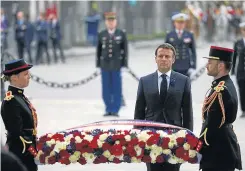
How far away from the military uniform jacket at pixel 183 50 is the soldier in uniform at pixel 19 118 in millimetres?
8255

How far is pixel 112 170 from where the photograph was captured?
1098cm

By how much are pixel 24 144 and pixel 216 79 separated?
177 centimetres

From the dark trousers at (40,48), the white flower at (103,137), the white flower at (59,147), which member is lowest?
the dark trousers at (40,48)

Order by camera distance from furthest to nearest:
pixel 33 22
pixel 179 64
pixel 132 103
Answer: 1. pixel 33 22
2. pixel 132 103
3. pixel 179 64

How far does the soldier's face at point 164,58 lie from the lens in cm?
789

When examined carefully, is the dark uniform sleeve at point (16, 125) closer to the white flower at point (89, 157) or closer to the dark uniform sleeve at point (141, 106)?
the white flower at point (89, 157)

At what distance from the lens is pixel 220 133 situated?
743cm

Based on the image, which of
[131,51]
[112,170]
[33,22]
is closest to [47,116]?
[112,170]

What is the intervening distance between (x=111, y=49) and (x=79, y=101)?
10.0 feet

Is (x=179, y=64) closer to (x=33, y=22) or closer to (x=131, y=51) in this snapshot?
(x=33, y=22)

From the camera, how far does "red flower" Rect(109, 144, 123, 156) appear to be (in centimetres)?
748

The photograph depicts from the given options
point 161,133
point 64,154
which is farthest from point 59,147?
point 161,133

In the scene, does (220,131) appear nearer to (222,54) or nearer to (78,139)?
(222,54)

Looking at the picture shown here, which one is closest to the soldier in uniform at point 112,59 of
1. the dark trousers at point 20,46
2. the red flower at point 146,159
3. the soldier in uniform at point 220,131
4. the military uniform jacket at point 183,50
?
the military uniform jacket at point 183,50
